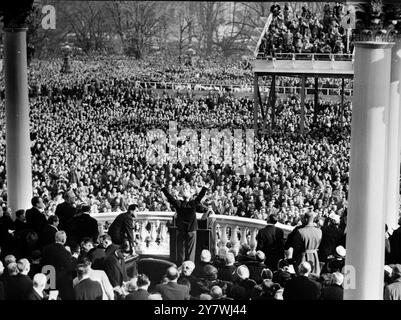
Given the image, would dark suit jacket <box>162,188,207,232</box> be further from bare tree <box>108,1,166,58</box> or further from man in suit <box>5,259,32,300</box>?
bare tree <box>108,1,166,58</box>

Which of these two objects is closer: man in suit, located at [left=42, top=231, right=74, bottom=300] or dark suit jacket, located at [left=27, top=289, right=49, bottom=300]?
dark suit jacket, located at [left=27, top=289, right=49, bottom=300]

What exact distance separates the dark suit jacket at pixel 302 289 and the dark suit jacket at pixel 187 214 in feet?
10.2

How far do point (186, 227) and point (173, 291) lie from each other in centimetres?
305

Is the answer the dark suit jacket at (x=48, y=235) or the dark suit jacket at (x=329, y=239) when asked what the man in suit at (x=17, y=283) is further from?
the dark suit jacket at (x=329, y=239)

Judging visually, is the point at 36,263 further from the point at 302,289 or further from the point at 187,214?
the point at 302,289

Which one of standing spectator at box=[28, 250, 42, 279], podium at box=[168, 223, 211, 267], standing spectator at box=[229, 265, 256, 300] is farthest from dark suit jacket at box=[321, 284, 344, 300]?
standing spectator at box=[28, 250, 42, 279]

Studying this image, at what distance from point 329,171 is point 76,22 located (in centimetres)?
1652

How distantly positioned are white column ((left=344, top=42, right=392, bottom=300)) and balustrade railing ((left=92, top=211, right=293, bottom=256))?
3961 millimetres

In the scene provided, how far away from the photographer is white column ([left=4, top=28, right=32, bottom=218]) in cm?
1275

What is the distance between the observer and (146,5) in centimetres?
3859

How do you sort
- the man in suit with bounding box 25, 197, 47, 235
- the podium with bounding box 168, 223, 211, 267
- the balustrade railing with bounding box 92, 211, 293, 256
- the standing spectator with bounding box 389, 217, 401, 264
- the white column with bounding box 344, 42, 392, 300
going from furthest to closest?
the balustrade railing with bounding box 92, 211, 293, 256 < the podium with bounding box 168, 223, 211, 267 < the man in suit with bounding box 25, 197, 47, 235 < the standing spectator with bounding box 389, 217, 401, 264 < the white column with bounding box 344, 42, 392, 300

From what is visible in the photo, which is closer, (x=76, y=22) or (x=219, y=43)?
(x=76, y=22)
